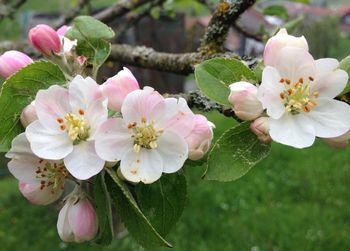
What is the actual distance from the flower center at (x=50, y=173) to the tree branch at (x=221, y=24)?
527 millimetres

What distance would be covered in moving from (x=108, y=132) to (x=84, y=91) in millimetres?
69

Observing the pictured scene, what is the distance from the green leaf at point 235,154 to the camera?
0.74 metres

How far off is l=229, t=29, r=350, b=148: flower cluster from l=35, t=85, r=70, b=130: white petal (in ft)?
0.79

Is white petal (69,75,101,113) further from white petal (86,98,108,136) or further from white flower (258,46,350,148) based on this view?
white flower (258,46,350,148)

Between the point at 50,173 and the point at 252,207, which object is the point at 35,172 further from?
the point at 252,207

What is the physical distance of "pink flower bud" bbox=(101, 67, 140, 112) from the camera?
735 mm

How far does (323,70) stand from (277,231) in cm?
284

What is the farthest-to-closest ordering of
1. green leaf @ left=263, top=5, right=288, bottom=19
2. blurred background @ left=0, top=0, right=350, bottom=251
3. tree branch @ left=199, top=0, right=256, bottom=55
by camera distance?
1. blurred background @ left=0, top=0, right=350, bottom=251
2. green leaf @ left=263, top=5, right=288, bottom=19
3. tree branch @ left=199, top=0, right=256, bottom=55

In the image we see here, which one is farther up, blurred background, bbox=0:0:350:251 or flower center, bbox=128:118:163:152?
flower center, bbox=128:118:163:152

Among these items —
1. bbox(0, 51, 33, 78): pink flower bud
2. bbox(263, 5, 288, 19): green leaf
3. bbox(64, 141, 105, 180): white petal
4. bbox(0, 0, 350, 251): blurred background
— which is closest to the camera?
bbox(64, 141, 105, 180): white petal

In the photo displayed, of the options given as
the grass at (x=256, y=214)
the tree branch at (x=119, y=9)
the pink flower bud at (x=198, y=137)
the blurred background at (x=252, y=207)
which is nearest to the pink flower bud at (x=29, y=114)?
the pink flower bud at (x=198, y=137)

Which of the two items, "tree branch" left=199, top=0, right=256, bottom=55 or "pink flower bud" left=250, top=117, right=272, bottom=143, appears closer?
"pink flower bud" left=250, top=117, right=272, bottom=143

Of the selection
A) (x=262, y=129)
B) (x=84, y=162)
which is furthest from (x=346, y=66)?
(x=84, y=162)

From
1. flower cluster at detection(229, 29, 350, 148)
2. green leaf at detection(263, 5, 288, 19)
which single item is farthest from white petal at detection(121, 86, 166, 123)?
green leaf at detection(263, 5, 288, 19)
